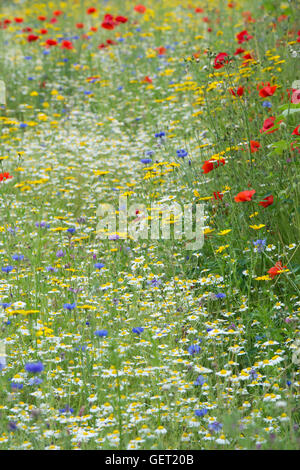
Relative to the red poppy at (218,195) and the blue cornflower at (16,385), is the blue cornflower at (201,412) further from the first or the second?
the red poppy at (218,195)

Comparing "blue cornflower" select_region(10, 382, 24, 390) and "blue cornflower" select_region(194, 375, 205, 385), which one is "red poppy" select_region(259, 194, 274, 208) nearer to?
"blue cornflower" select_region(194, 375, 205, 385)

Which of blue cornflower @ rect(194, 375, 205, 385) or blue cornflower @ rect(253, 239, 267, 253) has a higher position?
blue cornflower @ rect(253, 239, 267, 253)

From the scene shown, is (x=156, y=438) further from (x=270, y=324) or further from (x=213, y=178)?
(x=213, y=178)

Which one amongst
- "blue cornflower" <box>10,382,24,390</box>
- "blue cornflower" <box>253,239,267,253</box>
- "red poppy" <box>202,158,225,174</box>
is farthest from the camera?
"red poppy" <box>202,158,225,174</box>

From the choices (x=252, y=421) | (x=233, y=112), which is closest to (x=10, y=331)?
(x=252, y=421)

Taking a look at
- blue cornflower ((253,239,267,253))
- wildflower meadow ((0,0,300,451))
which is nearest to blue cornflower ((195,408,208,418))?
wildflower meadow ((0,0,300,451))

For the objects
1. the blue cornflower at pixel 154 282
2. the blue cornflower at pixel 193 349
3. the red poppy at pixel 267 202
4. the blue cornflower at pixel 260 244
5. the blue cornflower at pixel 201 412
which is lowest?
the blue cornflower at pixel 201 412

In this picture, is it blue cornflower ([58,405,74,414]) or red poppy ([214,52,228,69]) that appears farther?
red poppy ([214,52,228,69])

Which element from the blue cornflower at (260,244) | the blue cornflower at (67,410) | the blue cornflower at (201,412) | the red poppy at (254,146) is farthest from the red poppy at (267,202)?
the blue cornflower at (67,410)

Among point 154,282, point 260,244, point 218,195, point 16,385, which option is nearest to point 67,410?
point 16,385

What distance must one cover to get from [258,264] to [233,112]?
3.84ft

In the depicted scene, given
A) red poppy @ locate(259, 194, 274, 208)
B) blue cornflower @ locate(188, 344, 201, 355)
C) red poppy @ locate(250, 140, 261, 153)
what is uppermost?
red poppy @ locate(250, 140, 261, 153)

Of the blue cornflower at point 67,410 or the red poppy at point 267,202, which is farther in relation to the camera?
the red poppy at point 267,202

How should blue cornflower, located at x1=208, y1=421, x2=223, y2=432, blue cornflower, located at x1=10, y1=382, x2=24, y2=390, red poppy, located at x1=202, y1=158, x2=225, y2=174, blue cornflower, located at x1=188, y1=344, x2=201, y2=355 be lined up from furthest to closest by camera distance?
1. red poppy, located at x1=202, y1=158, x2=225, y2=174
2. blue cornflower, located at x1=188, y1=344, x2=201, y2=355
3. blue cornflower, located at x1=10, y1=382, x2=24, y2=390
4. blue cornflower, located at x1=208, y1=421, x2=223, y2=432
